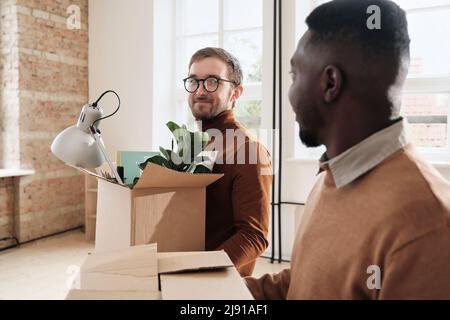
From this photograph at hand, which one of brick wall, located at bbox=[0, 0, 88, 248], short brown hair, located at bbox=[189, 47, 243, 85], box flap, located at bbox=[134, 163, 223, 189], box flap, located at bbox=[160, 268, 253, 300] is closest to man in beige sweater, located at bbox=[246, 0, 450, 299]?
box flap, located at bbox=[160, 268, 253, 300]

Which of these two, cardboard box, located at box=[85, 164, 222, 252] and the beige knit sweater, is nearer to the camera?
the beige knit sweater

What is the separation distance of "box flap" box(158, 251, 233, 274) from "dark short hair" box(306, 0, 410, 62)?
1.76ft

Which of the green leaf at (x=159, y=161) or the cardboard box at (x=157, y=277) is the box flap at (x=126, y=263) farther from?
the green leaf at (x=159, y=161)

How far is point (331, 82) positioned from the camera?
2.83ft

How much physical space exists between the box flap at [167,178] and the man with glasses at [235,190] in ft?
0.64

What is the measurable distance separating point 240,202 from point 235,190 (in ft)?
0.15

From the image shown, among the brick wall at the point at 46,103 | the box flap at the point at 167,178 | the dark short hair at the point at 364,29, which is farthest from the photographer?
the brick wall at the point at 46,103

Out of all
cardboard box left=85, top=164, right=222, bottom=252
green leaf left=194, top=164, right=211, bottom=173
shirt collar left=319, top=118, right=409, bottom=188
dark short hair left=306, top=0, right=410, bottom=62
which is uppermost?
dark short hair left=306, top=0, right=410, bottom=62

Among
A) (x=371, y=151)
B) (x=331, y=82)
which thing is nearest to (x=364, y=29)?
(x=331, y=82)

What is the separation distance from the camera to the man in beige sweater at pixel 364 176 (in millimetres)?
716

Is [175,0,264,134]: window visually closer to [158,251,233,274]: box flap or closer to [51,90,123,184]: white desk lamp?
[51,90,123,184]: white desk lamp

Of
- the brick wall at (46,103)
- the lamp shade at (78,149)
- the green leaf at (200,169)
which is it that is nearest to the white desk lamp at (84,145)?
the lamp shade at (78,149)

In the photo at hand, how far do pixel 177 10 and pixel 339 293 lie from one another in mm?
4342

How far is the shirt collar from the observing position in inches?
32.8
